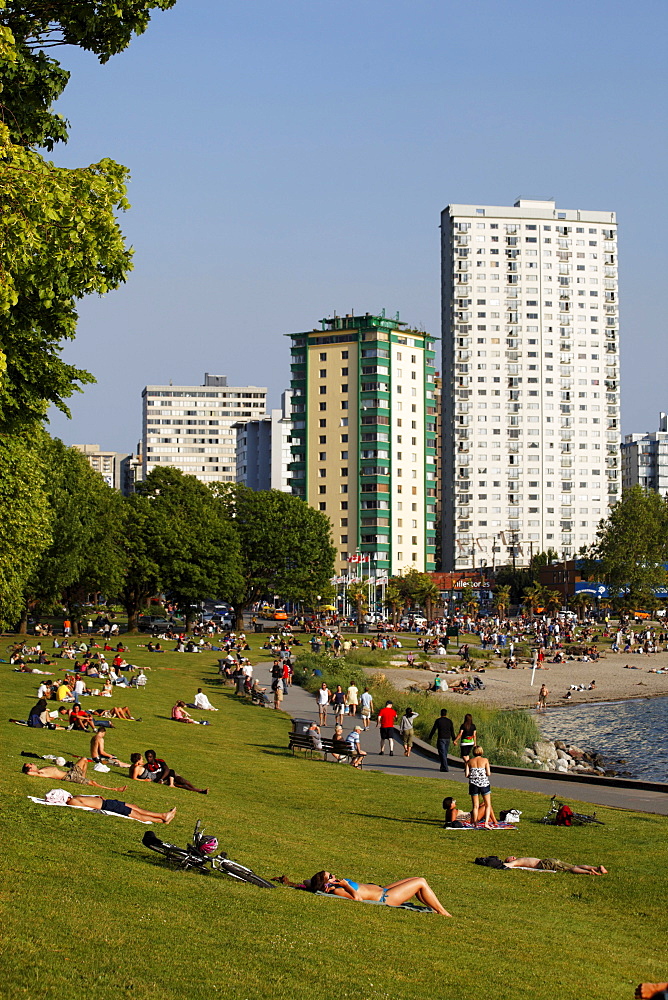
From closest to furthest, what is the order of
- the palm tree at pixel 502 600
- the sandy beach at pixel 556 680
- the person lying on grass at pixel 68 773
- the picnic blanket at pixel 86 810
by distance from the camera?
the picnic blanket at pixel 86 810
the person lying on grass at pixel 68 773
the sandy beach at pixel 556 680
the palm tree at pixel 502 600

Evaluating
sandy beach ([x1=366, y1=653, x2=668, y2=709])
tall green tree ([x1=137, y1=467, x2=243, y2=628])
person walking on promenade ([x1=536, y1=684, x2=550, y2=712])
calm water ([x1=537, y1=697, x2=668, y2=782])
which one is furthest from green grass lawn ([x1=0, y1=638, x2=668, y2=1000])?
tall green tree ([x1=137, y1=467, x2=243, y2=628])

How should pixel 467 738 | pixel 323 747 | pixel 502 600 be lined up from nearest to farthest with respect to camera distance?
pixel 467 738, pixel 323 747, pixel 502 600

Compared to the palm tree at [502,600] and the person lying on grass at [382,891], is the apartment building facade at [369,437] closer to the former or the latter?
the palm tree at [502,600]

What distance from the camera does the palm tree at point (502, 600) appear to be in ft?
438

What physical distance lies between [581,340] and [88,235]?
17241 centimetres

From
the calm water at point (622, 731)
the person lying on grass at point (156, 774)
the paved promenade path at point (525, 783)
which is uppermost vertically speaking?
the person lying on grass at point (156, 774)

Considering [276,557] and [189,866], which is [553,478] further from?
[189,866]

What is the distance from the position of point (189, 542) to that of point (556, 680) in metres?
28.4

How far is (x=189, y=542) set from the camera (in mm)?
78312

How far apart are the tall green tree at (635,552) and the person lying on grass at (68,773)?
108 metres

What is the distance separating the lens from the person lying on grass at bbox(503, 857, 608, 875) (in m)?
15.8

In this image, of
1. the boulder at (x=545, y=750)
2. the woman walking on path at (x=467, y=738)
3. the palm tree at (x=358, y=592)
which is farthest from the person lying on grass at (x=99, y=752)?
the palm tree at (x=358, y=592)

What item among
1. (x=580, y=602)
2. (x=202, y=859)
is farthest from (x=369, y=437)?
(x=202, y=859)

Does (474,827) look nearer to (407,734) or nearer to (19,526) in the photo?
(407,734)
